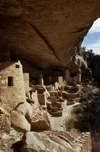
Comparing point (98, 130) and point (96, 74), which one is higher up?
point (96, 74)

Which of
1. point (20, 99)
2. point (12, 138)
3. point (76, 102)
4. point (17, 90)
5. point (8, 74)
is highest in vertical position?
point (8, 74)

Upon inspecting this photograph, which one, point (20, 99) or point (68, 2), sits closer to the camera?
point (68, 2)

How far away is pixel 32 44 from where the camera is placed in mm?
8953

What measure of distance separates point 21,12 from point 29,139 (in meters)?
4.62

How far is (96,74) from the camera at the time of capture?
26828mm

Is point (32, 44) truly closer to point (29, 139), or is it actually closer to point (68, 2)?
point (68, 2)

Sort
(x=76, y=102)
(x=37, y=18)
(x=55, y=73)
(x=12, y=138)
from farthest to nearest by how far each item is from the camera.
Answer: (x=55, y=73)
(x=76, y=102)
(x=37, y=18)
(x=12, y=138)

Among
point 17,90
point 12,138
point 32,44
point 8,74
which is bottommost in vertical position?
point 12,138

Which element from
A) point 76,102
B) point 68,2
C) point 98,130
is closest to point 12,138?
point 68,2

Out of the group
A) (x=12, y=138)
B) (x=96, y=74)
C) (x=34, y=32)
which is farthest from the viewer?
(x=96, y=74)

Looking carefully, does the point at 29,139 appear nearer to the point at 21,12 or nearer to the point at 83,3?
the point at 21,12

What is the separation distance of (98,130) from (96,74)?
1866 cm

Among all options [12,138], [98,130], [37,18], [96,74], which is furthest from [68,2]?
[96,74]

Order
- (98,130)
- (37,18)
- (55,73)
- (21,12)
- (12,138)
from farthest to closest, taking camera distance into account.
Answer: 1. (55,73)
2. (98,130)
3. (37,18)
4. (21,12)
5. (12,138)
